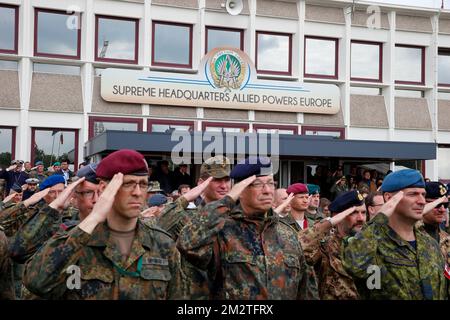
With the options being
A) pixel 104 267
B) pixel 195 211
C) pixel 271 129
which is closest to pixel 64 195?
pixel 104 267

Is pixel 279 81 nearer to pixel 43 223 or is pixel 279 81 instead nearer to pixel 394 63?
pixel 394 63

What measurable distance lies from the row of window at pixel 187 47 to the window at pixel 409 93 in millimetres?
354

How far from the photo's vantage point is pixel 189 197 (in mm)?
5117

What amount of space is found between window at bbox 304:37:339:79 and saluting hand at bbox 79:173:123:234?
18.5m

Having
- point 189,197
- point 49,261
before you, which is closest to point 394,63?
point 189,197

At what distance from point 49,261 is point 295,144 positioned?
13.8m

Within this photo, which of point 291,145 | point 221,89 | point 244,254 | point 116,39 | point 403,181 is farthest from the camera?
point 221,89

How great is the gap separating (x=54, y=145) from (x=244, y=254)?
51.1 ft

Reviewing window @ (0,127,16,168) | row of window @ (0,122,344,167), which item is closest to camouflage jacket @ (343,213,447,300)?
row of window @ (0,122,344,167)

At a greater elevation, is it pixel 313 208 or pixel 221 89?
pixel 221 89

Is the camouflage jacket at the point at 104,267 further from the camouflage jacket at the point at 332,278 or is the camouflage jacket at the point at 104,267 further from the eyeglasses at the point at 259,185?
the camouflage jacket at the point at 332,278

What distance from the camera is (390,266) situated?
4.38 metres

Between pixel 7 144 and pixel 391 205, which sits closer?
pixel 391 205

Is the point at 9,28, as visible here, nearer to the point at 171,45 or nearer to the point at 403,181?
the point at 171,45
